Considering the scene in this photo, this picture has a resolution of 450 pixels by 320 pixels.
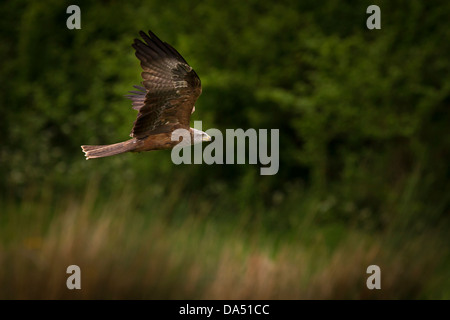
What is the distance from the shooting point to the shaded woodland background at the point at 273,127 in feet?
19.5

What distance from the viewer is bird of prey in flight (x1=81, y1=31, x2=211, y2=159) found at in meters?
3.07

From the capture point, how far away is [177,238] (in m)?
5.37

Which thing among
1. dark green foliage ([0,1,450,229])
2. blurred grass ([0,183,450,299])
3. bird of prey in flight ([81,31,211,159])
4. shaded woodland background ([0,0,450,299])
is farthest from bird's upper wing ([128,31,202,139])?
dark green foliage ([0,1,450,229])

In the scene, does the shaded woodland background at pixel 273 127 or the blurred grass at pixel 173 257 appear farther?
the shaded woodland background at pixel 273 127

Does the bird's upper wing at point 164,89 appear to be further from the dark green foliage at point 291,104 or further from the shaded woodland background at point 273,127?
the dark green foliage at point 291,104

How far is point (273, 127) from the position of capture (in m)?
10.4

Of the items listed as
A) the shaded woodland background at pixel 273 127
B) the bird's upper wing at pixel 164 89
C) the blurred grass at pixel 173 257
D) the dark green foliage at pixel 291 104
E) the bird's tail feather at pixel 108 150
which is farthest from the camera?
the dark green foliage at pixel 291 104

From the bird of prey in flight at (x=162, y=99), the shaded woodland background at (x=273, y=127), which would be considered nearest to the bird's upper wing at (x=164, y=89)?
the bird of prey in flight at (x=162, y=99)

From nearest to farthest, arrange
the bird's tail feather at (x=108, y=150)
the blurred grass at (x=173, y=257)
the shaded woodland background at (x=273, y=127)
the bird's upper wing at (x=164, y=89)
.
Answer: the bird's tail feather at (x=108, y=150) < the bird's upper wing at (x=164, y=89) < the blurred grass at (x=173, y=257) < the shaded woodland background at (x=273, y=127)

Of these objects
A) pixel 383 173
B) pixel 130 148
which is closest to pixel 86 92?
pixel 383 173

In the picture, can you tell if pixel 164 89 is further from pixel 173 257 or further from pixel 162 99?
pixel 173 257

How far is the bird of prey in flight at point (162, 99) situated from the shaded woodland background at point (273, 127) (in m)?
2.29

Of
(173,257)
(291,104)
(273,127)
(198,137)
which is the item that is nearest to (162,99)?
(198,137)

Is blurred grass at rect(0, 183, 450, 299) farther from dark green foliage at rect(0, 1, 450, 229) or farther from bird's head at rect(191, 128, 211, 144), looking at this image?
bird's head at rect(191, 128, 211, 144)
